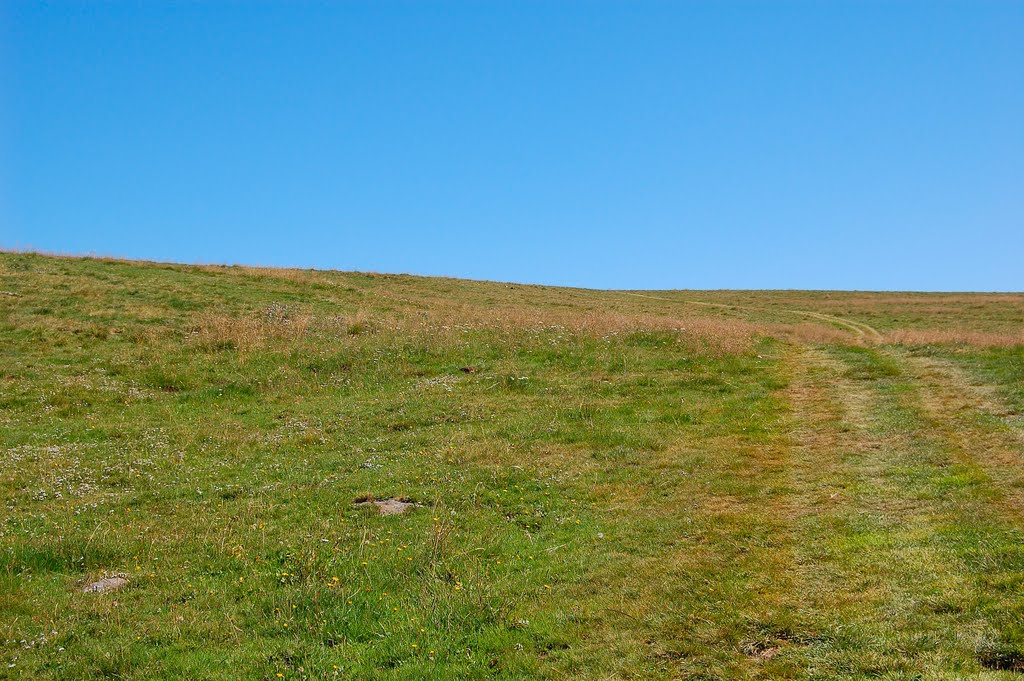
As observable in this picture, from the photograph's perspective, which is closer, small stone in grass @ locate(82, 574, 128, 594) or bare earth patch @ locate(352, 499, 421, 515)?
small stone in grass @ locate(82, 574, 128, 594)

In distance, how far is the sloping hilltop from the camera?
27.1 feet

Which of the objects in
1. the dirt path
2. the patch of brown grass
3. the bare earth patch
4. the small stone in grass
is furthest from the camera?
the patch of brown grass

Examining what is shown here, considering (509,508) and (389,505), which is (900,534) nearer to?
(509,508)

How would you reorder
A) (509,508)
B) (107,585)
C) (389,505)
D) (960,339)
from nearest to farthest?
(107,585)
(509,508)
(389,505)
(960,339)

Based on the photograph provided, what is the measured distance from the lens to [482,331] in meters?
29.8

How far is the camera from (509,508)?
12.9m

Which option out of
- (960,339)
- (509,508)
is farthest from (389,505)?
(960,339)

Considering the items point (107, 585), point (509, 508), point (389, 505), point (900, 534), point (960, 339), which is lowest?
point (107, 585)

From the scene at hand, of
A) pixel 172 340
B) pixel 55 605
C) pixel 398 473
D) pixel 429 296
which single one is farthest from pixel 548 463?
pixel 429 296

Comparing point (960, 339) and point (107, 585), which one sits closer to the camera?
point (107, 585)

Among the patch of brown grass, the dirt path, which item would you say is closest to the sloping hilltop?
the dirt path

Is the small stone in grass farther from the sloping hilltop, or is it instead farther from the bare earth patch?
the bare earth patch

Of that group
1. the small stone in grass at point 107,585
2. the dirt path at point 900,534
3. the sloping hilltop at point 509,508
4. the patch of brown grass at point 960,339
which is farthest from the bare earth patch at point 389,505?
the patch of brown grass at point 960,339

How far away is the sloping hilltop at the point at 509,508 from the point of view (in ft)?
27.1
